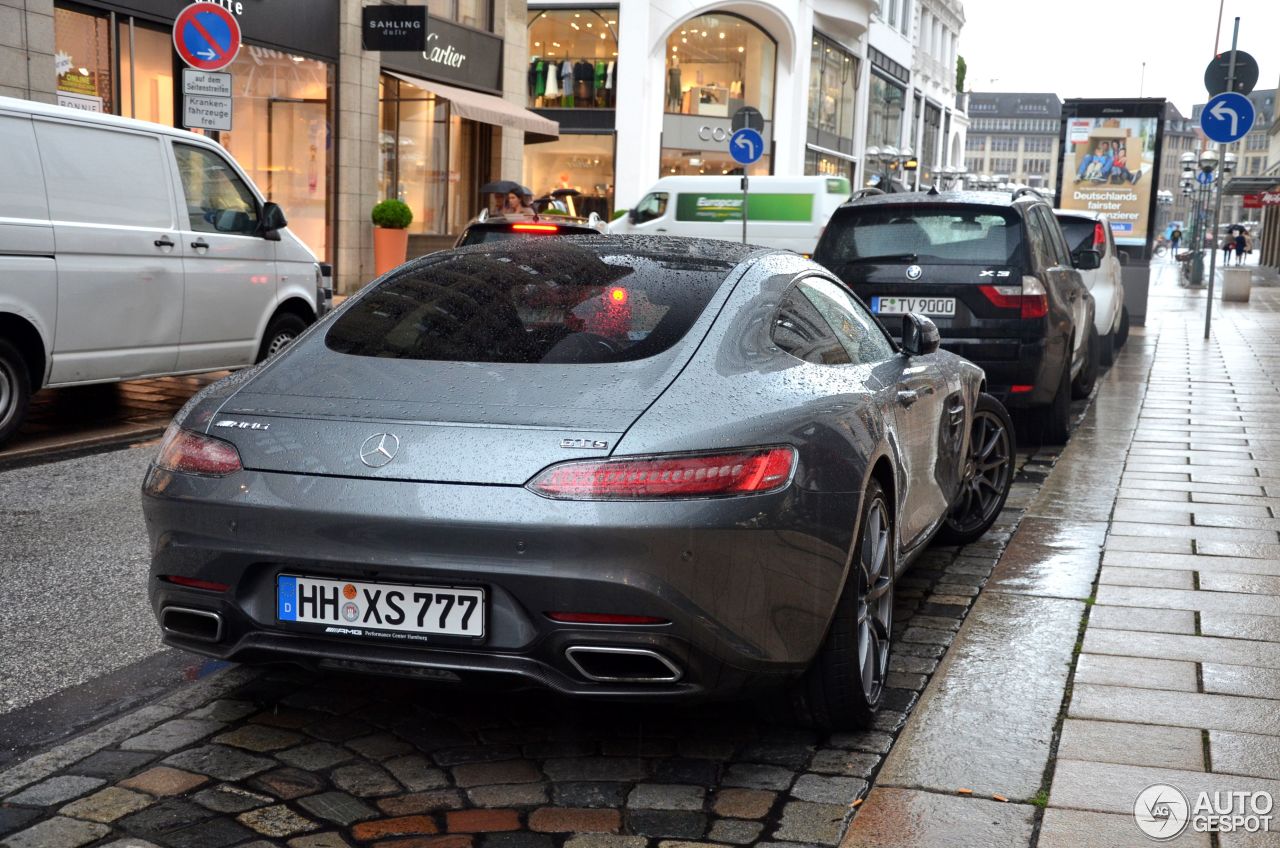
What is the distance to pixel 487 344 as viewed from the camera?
12.8 feet

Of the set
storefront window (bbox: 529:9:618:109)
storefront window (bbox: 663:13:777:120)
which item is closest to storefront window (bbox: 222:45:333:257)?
storefront window (bbox: 529:9:618:109)

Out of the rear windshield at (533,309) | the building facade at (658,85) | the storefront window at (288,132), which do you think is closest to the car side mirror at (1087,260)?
the rear windshield at (533,309)

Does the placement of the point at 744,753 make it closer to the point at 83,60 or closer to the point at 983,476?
the point at 983,476

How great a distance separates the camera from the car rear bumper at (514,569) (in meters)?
3.26

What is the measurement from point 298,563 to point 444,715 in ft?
2.82

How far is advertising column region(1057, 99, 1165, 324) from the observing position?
2528 cm

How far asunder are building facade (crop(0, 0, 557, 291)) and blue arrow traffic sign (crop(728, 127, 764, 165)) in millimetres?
4912

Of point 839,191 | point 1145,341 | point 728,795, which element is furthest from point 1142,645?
point 839,191

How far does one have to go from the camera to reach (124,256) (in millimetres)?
9086

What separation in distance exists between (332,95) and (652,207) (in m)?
7.21

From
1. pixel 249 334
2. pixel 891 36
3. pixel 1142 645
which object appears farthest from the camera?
pixel 891 36

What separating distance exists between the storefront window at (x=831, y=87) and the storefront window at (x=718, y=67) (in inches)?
82.2

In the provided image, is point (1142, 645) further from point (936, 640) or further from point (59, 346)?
point (59, 346)

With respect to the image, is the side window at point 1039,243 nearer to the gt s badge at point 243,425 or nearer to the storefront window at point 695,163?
the gt s badge at point 243,425
